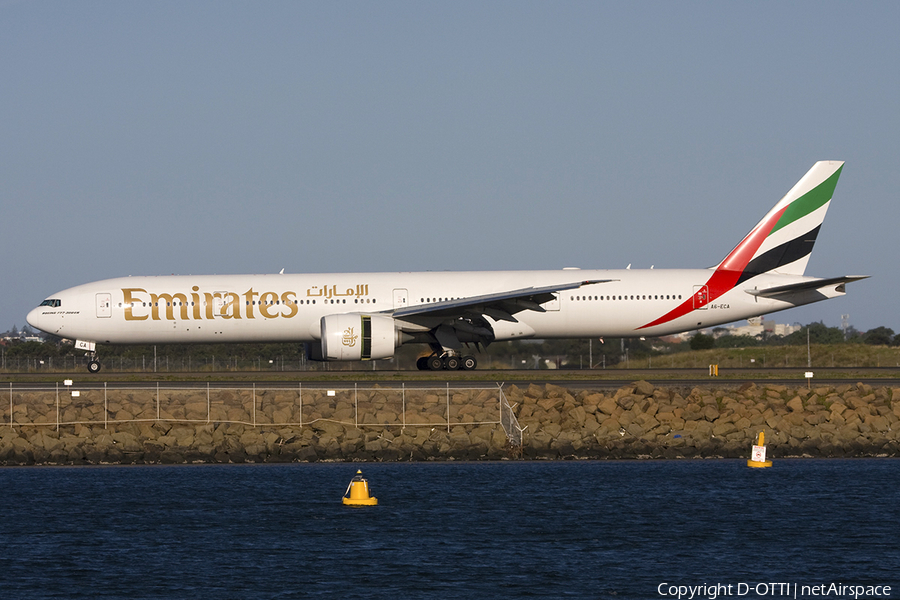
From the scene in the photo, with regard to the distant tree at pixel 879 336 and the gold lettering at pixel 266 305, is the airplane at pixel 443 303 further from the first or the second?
the distant tree at pixel 879 336

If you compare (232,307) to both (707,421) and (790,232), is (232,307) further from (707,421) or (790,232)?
(790,232)

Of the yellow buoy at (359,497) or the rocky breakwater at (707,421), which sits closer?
the yellow buoy at (359,497)

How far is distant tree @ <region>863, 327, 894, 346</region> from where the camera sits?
185ft

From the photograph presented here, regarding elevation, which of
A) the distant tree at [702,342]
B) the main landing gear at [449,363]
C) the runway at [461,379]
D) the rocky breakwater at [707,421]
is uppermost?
the distant tree at [702,342]

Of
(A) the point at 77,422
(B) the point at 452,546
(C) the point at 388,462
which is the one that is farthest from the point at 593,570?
(A) the point at 77,422

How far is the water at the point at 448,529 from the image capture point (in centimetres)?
1650

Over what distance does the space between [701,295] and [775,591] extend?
24104mm

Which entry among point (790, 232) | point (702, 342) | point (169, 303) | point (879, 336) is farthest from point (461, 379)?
point (879, 336)

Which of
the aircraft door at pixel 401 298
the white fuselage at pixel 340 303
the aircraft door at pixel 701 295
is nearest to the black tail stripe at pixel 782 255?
the white fuselage at pixel 340 303

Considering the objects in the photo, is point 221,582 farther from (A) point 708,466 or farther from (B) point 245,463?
(A) point 708,466

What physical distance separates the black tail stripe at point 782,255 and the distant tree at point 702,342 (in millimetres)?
9578

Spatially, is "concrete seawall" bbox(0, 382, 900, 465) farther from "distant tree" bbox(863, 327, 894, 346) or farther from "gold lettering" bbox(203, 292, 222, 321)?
"distant tree" bbox(863, 327, 894, 346)

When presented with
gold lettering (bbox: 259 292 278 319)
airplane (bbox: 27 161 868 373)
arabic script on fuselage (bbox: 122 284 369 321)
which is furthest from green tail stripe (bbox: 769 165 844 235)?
gold lettering (bbox: 259 292 278 319)

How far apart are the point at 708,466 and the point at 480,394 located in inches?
260
